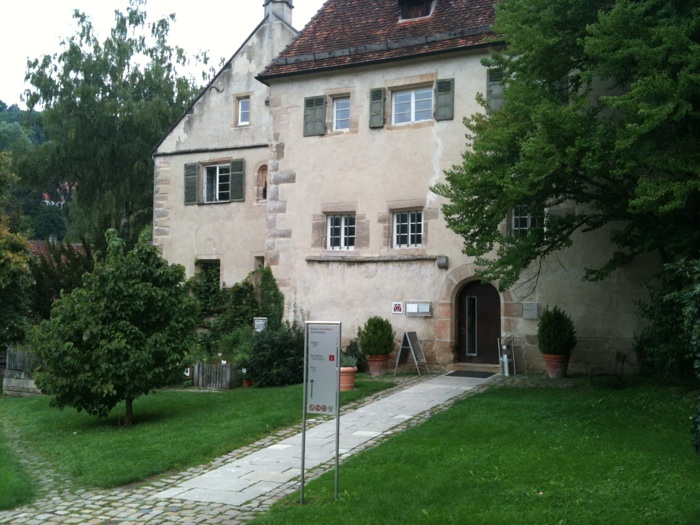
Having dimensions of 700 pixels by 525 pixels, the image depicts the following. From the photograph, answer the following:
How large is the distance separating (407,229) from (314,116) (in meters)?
3.86

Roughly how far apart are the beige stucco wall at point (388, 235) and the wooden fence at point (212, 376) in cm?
289

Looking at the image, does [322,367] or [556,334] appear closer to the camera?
[322,367]

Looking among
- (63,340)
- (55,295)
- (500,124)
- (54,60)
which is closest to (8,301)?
(55,295)

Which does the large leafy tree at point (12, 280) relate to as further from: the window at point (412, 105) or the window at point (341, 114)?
the window at point (412, 105)

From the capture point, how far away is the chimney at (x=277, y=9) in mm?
24094

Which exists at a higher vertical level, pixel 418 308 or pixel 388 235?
pixel 388 235

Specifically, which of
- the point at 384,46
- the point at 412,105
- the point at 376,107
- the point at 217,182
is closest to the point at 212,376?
the point at 376,107

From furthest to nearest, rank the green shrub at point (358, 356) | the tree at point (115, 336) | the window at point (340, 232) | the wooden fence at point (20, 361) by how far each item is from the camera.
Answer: the wooden fence at point (20, 361), the window at point (340, 232), the green shrub at point (358, 356), the tree at point (115, 336)

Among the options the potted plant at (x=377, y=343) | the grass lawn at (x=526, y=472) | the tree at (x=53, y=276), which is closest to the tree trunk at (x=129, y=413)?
the grass lawn at (x=526, y=472)

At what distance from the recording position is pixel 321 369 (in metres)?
7.92

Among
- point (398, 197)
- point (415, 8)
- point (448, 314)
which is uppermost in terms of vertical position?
point (415, 8)

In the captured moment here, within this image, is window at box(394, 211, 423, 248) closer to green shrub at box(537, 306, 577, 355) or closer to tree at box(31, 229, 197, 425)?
green shrub at box(537, 306, 577, 355)

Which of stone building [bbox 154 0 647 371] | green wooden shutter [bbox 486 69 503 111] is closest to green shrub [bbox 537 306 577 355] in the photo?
stone building [bbox 154 0 647 371]

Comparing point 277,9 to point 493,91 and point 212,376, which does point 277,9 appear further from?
point 212,376
